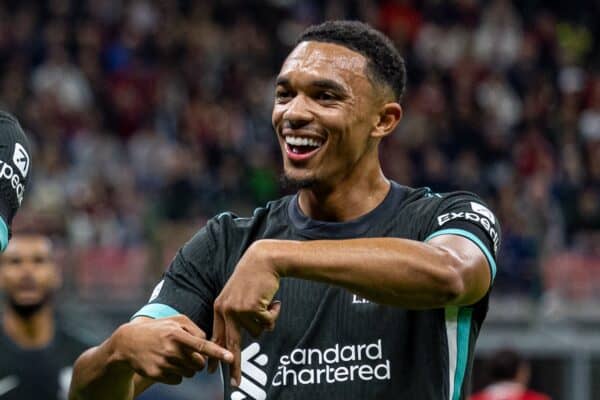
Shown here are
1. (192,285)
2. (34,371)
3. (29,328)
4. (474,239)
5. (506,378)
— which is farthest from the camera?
(506,378)

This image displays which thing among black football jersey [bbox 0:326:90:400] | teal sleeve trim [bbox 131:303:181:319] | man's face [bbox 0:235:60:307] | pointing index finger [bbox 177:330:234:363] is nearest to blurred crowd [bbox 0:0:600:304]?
man's face [bbox 0:235:60:307]

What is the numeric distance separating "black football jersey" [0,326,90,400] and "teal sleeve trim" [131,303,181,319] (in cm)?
352

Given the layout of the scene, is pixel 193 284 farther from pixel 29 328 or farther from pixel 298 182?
pixel 29 328

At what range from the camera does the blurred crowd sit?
38.9 feet

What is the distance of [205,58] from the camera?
50.0 feet

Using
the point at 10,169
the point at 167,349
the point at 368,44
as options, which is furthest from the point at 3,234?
the point at 368,44

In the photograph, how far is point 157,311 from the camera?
11.3 ft

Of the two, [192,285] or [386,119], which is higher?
[386,119]

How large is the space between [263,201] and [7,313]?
570 centimetres

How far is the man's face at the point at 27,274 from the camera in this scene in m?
7.20

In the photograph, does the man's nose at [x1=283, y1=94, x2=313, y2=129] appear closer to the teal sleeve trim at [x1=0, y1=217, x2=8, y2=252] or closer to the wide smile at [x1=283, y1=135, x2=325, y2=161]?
the wide smile at [x1=283, y1=135, x2=325, y2=161]

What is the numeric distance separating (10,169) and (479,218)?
3.91 feet

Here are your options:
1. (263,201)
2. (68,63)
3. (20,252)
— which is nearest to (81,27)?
(68,63)

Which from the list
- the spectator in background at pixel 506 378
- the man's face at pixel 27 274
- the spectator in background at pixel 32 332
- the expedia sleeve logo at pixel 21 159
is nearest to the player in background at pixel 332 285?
the expedia sleeve logo at pixel 21 159
